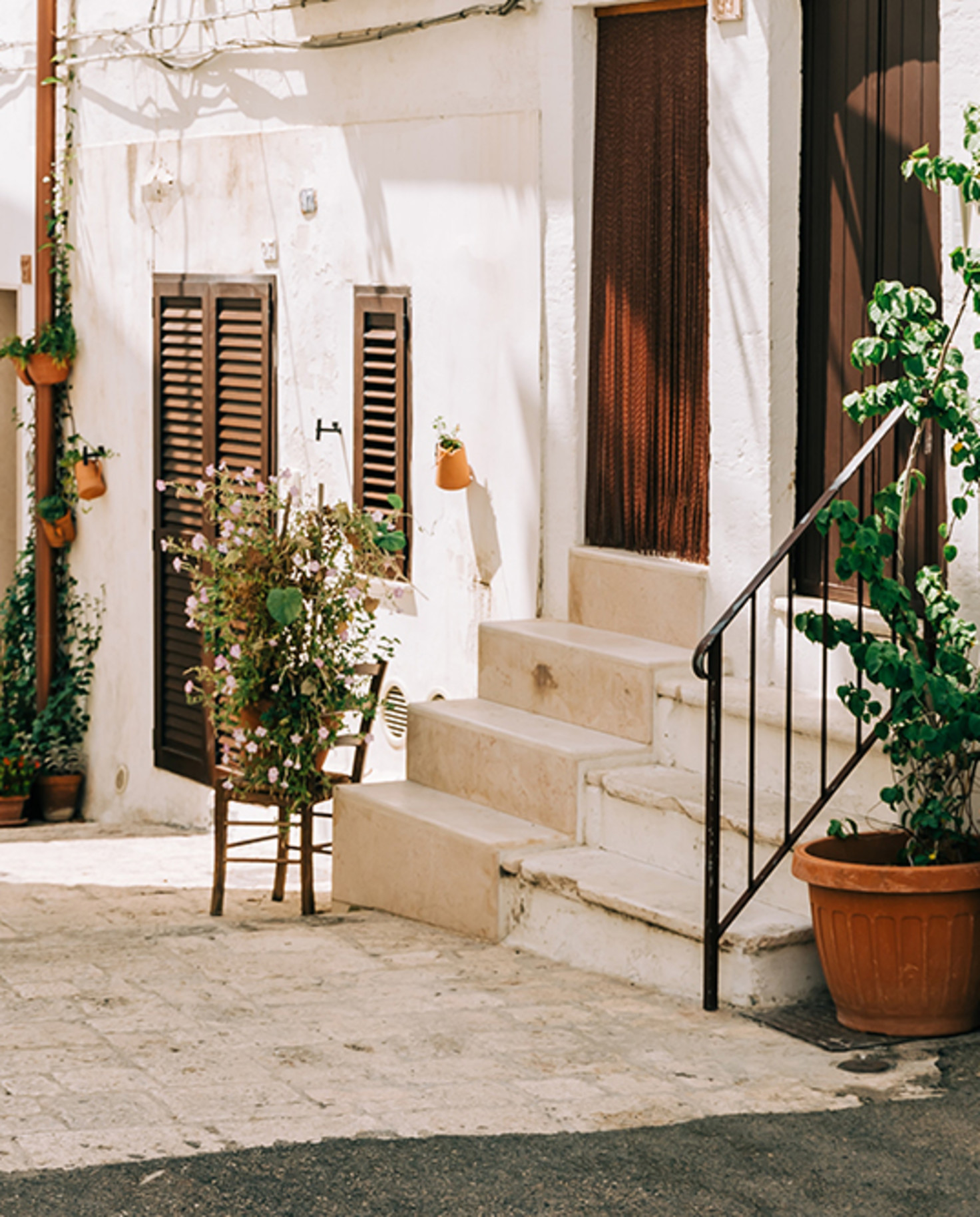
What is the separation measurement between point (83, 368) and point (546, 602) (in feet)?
13.6

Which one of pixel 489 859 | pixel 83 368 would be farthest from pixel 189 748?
pixel 489 859

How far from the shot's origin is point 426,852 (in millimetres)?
6703

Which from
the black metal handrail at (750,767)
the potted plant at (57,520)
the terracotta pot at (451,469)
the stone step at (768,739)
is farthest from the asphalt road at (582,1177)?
the potted plant at (57,520)

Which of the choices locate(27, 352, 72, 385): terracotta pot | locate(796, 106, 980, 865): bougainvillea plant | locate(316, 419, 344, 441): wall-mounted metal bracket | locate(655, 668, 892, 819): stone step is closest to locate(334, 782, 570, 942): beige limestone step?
locate(655, 668, 892, 819): stone step

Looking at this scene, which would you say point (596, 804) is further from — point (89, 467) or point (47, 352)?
point (47, 352)

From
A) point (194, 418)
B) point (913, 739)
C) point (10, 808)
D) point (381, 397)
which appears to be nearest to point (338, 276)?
point (381, 397)

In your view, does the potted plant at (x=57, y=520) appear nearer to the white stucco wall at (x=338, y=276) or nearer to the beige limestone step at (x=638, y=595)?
the white stucco wall at (x=338, y=276)

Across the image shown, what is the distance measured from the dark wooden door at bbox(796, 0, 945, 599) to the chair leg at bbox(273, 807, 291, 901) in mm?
2209

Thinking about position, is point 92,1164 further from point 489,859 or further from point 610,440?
point 610,440

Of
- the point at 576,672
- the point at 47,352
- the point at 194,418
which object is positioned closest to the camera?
the point at 576,672

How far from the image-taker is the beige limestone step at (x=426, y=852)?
6.39 m

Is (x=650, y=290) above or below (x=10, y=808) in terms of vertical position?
above

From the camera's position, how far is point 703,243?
277 inches

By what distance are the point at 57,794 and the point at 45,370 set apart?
239cm
